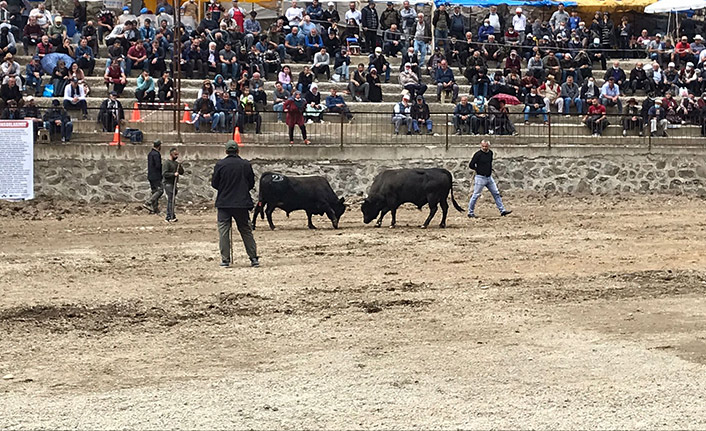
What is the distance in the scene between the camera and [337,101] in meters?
30.5

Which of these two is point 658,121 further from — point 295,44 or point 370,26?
point 295,44

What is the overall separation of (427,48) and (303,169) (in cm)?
939

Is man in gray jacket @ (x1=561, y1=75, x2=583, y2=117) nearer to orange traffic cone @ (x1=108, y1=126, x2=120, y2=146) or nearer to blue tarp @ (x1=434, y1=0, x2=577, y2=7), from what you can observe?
blue tarp @ (x1=434, y1=0, x2=577, y2=7)

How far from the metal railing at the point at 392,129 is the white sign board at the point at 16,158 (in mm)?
729

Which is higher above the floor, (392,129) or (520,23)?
(520,23)

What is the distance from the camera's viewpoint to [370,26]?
36562mm

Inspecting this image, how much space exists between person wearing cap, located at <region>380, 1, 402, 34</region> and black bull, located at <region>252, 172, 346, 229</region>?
1430 cm

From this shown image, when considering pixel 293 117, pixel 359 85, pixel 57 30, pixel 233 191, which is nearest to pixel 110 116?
pixel 293 117

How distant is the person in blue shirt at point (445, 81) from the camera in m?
33.0

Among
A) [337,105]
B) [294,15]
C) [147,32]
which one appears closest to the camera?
[337,105]

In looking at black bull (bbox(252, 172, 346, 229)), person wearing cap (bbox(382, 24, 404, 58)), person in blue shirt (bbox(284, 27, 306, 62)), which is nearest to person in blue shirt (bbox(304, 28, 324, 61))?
person in blue shirt (bbox(284, 27, 306, 62))

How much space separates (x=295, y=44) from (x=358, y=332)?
22.9 m

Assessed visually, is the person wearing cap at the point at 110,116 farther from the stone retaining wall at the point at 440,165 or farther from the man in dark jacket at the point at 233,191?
the man in dark jacket at the point at 233,191

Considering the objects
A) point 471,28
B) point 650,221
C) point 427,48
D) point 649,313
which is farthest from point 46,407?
point 471,28
